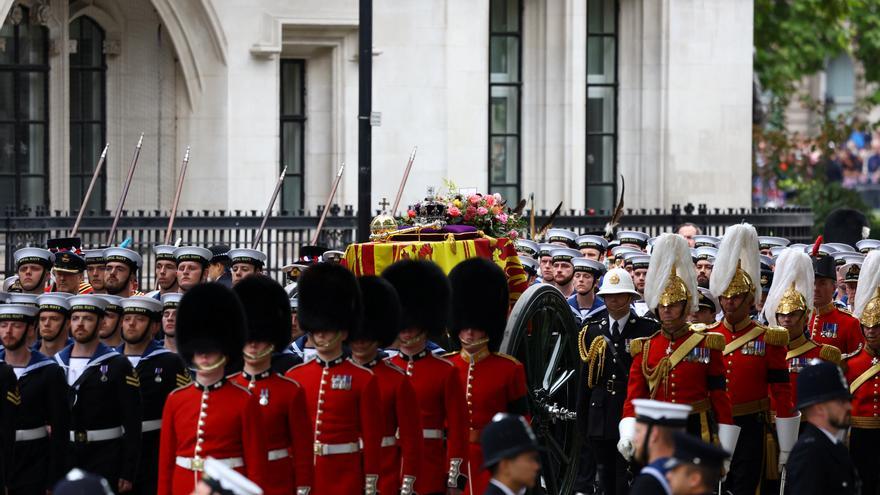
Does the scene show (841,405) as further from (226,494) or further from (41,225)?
(41,225)

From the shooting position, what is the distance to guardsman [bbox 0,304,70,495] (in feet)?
34.5

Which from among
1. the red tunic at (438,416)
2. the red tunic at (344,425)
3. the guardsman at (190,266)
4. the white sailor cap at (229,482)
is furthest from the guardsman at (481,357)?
the white sailor cap at (229,482)

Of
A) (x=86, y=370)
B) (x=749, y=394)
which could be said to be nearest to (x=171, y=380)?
(x=86, y=370)

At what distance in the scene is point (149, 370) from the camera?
1109 centimetres

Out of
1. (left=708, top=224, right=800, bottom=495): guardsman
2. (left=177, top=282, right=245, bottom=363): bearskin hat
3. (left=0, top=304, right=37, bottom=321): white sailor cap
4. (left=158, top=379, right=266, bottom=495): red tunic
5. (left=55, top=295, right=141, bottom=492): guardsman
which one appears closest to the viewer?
(left=158, top=379, right=266, bottom=495): red tunic

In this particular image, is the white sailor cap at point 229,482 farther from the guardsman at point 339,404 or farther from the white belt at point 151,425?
the white belt at point 151,425

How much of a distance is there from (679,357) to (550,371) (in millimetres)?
1148

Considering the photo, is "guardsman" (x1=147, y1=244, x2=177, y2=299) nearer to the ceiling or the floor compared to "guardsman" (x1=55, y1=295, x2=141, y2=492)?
nearer to the ceiling

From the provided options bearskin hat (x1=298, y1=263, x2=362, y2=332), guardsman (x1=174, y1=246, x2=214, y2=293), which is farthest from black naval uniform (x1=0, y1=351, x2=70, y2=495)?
guardsman (x1=174, y1=246, x2=214, y2=293)

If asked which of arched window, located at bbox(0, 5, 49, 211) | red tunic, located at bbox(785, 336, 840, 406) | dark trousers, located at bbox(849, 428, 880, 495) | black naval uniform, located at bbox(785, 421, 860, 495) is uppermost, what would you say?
arched window, located at bbox(0, 5, 49, 211)

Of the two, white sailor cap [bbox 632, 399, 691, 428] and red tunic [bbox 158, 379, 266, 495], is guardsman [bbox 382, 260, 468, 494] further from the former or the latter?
white sailor cap [bbox 632, 399, 691, 428]

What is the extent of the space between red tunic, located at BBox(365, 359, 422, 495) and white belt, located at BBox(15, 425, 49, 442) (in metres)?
2.02

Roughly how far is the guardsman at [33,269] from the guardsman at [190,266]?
95 centimetres

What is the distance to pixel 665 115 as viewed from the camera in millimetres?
24312
